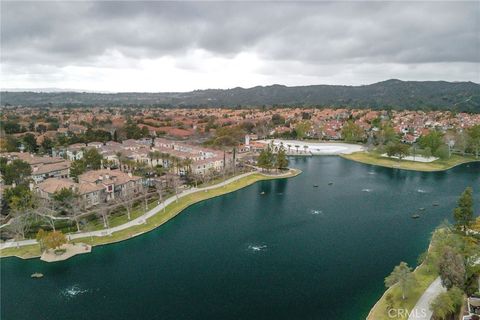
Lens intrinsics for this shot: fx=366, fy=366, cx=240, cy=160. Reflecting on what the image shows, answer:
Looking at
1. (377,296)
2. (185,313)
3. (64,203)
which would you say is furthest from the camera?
(64,203)

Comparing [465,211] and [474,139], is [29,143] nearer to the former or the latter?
[465,211]

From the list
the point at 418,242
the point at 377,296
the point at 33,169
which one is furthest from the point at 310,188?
the point at 33,169

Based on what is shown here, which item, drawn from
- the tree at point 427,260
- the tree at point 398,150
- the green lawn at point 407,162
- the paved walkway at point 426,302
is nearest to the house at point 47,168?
the tree at point 427,260

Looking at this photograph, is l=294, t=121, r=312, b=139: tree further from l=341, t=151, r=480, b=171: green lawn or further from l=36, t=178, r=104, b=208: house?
l=36, t=178, r=104, b=208: house

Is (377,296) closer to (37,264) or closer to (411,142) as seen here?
(37,264)

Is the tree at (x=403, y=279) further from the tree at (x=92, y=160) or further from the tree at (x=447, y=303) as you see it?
the tree at (x=92, y=160)
